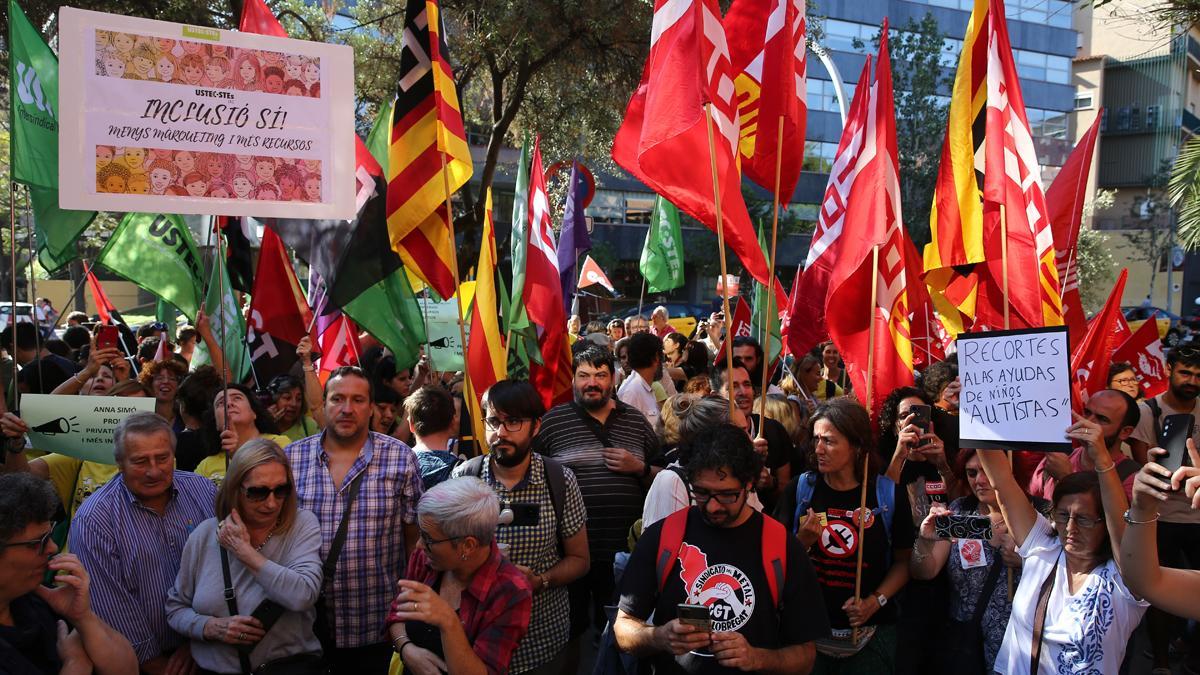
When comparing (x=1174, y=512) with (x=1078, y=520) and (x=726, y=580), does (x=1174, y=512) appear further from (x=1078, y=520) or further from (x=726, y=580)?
(x=726, y=580)

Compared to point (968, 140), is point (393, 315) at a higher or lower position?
lower

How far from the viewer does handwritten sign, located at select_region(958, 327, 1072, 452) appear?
3.68 metres

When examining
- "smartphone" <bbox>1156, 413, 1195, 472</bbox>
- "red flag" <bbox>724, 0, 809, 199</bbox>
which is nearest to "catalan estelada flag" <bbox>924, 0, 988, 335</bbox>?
"red flag" <bbox>724, 0, 809, 199</bbox>

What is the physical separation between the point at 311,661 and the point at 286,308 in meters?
4.11

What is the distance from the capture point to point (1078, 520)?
145 inches

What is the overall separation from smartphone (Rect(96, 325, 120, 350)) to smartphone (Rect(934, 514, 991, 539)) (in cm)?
568

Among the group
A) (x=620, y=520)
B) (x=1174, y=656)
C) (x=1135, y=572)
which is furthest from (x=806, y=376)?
(x=1135, y=572)

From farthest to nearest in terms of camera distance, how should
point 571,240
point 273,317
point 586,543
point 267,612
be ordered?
point 571,240 → point 273,317 → point 586,543 → point 267,612

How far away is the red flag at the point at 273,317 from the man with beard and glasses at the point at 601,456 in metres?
2.74

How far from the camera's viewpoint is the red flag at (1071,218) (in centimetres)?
793

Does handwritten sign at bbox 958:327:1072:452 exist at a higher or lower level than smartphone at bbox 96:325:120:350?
higher

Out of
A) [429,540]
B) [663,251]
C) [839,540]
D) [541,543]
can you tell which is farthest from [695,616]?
[663,251]

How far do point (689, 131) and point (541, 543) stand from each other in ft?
7.05

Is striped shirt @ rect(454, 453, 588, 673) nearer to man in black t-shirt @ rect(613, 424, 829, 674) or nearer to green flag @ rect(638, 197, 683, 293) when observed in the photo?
man in black t-shirt @ rect(613, 424, 829, 674)
